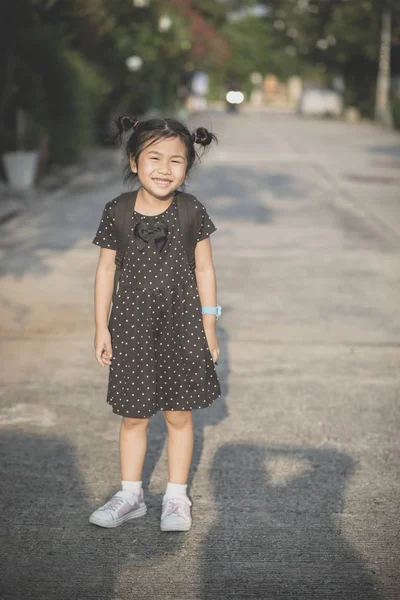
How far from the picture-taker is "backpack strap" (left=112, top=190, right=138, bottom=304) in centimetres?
327

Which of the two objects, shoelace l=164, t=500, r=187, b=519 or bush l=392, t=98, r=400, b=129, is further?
bush l=392, t=98, r=400, b=129

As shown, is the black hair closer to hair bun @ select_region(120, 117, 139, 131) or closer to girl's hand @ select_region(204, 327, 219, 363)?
hair bun @ select_region(120, 117, 139, 131)

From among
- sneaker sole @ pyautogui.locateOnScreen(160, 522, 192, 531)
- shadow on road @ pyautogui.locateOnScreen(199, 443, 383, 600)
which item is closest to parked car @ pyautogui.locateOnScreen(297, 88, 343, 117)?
shadow on road @ pyautogui.locateOnScreen(199, 443, 383, 600)

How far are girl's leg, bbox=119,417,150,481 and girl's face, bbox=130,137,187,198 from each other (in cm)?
91

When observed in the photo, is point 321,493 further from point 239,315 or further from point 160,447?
point 239,315

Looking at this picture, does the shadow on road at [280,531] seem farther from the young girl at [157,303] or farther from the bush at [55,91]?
the bush at [55,91]

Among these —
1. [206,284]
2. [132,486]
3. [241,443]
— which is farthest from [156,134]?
[241,443]

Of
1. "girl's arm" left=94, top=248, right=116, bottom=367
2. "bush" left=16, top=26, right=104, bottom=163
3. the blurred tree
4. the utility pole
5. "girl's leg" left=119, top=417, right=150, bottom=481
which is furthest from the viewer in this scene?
the blurred tree

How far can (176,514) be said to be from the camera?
3283 millimetres

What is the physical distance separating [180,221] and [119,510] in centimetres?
111

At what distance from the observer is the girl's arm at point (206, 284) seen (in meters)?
3.34

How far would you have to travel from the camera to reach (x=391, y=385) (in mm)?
5109

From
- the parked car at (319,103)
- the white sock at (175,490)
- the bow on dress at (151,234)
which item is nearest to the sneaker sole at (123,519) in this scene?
the white sock at (175,490)

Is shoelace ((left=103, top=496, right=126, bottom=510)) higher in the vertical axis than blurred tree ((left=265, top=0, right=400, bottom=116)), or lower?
lower
